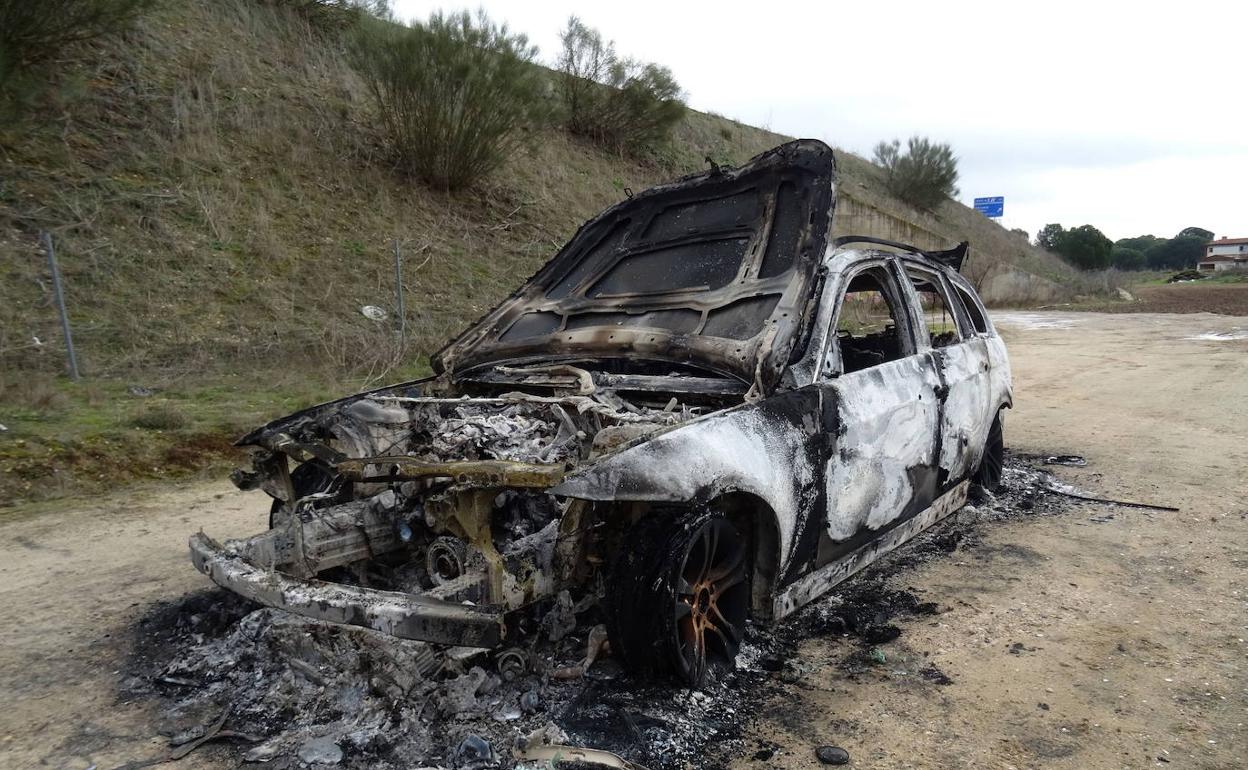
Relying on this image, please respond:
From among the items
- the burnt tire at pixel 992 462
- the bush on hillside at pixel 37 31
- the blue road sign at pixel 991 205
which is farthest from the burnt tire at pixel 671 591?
the blue road sign at pixel 991 205

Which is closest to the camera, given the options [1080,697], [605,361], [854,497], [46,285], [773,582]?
[1080,697]

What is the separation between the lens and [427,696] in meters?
2.69

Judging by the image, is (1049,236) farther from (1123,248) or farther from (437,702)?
(437,702)

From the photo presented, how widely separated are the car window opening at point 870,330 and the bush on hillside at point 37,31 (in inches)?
441

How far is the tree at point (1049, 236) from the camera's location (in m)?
52.9

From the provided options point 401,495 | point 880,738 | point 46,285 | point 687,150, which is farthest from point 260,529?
point 687,150

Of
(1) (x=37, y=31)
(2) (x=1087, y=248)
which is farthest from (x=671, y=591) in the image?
(2) (x=1087, y=248)

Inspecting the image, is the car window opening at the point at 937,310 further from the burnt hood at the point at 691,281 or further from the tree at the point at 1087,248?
the tree at the point at 1087,248

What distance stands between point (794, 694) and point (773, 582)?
405mm

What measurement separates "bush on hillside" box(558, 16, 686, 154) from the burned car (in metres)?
18.9

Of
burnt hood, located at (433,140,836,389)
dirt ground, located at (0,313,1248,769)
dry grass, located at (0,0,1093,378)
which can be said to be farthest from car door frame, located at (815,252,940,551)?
dry grass, located at (0,0,1093,378)

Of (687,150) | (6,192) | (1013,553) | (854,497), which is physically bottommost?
(1013,553)

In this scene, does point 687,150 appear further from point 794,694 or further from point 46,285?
point 794,694

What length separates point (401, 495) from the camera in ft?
11.0
